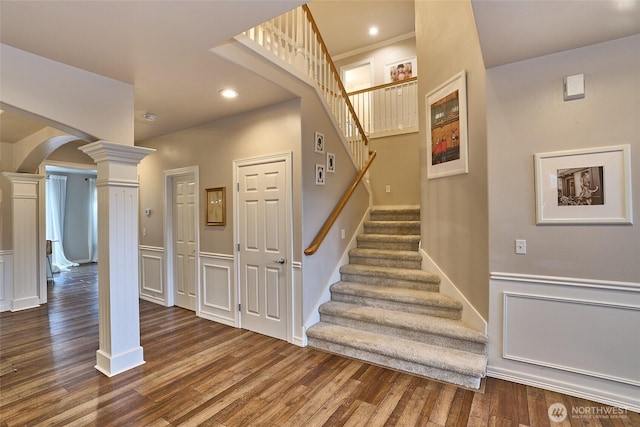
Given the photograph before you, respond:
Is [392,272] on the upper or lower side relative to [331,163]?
lower

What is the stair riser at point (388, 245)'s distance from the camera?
389 centimetres

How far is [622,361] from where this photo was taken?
6.91 feet

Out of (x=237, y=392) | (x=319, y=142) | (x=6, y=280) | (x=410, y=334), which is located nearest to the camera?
(x=237, y=392)

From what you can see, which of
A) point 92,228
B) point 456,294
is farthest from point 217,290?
point 92,228

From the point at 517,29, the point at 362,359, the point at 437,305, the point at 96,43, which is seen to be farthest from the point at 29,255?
the point at 517,29

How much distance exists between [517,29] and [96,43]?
287 cm

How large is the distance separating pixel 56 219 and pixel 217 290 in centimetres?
704

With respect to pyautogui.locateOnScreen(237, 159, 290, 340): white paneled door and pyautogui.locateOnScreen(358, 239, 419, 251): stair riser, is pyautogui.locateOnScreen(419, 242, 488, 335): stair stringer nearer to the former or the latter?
pyautogui.locateOnScreen(358, 239, 419, 251): stair riser

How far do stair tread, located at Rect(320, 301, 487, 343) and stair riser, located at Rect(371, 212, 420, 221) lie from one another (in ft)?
5.43

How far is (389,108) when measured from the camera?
5672 millimetres

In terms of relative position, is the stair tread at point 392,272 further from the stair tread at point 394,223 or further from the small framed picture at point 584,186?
the small framed picture at point 584,186

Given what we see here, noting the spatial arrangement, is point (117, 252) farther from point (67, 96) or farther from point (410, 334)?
point (410, 334)

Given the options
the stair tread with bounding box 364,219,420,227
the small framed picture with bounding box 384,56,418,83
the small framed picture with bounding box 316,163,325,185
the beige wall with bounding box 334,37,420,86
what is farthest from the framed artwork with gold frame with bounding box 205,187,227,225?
the beige wall with bounding box 334,37,420,86

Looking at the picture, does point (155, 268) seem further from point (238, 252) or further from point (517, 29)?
point (517, 29)
